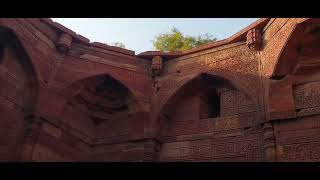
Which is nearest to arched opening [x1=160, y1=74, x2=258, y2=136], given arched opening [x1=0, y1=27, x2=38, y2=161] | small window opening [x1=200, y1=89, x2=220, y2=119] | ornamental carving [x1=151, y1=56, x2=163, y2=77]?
small window opening [x1=200, y1=89, x2=220, y2=119]

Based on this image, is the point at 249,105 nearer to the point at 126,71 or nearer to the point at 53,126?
the point at 126,71

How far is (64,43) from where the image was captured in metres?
10.2

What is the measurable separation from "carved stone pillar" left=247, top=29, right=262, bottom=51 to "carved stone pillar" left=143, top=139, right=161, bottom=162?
322cm

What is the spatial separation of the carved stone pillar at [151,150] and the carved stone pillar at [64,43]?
3.06 meters

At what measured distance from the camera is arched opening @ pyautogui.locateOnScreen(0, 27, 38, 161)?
345 inches

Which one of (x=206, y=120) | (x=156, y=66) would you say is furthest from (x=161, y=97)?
(x=206, y=120)

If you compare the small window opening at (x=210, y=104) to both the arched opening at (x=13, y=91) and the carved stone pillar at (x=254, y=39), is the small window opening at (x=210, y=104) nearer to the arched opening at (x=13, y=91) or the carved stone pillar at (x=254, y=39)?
the carved stone pillar at (x=254, y=39)

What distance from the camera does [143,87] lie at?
10656 millimetres

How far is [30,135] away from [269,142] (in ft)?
16.6

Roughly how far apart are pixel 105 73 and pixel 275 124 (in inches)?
174

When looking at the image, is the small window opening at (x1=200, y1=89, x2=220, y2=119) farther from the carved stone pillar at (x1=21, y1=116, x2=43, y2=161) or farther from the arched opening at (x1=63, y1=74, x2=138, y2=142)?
the carved stone pillar at (x1=21, y1=116, x2=43, y2=161)

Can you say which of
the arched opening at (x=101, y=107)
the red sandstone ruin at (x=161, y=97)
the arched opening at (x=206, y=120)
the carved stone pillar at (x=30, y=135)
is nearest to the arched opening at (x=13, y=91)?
the red sandstone ruin at (x=161, y=97)
